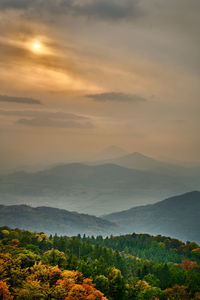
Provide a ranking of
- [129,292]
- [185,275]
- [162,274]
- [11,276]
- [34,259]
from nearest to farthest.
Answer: [11,276] < [129,292] < [34,259] < [185,275] < [162,274]

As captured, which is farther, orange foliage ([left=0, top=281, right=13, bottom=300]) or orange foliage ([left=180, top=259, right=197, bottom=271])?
orange foliage ([left=180, top=259, right=197, bottom=271])

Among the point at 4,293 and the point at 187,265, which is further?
the point at 187,265

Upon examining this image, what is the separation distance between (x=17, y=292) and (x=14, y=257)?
21.3 metres

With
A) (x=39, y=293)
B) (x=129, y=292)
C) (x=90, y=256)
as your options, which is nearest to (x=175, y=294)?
(x=129, y=292)

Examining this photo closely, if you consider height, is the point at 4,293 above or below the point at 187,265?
above

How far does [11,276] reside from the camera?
96.8 m

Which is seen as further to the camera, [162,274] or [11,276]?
[162,274]

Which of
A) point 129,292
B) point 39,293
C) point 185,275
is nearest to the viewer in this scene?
point 39,293

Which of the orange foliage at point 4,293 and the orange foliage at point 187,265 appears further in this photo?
the orange foliage at point 187,265

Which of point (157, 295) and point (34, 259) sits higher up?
point (34, 259)

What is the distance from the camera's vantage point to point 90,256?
6649 inches

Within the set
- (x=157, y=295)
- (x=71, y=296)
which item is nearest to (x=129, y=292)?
(x=157, y=295)

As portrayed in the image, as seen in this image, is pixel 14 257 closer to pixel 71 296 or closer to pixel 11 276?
pixel 11 276

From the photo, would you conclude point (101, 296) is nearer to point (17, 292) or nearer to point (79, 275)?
point (79, 275)
